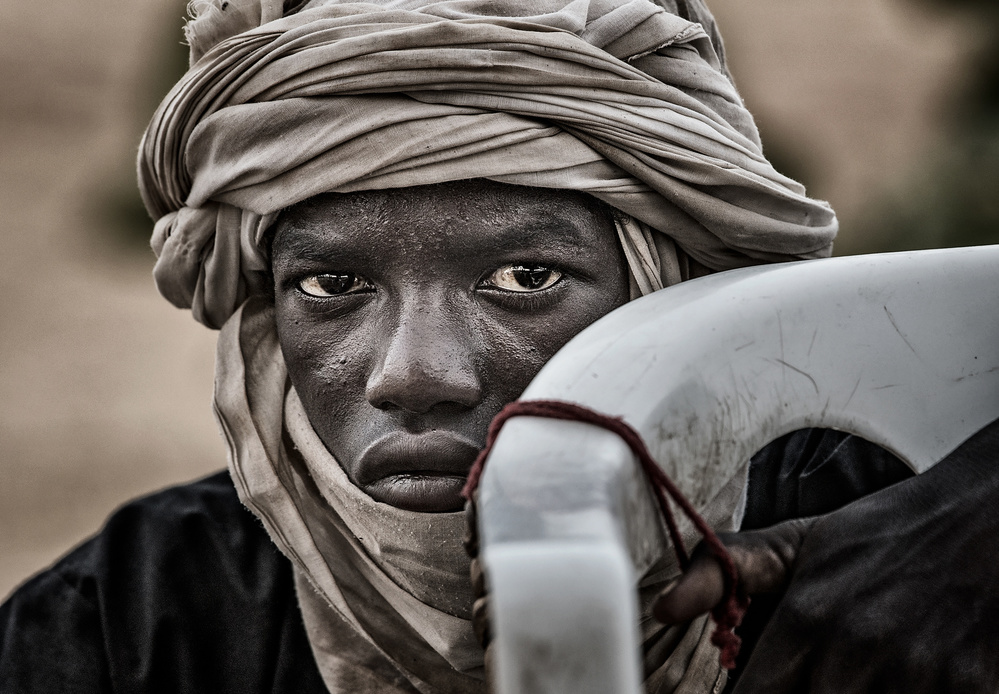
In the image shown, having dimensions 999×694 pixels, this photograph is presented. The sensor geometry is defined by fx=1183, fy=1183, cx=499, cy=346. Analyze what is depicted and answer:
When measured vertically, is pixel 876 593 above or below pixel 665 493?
below

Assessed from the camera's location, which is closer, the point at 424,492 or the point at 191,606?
the point at 424,492

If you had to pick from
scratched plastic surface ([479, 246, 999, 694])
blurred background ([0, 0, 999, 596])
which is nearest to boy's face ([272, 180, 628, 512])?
scratched plastic surface ([479, 246, 999, 694])

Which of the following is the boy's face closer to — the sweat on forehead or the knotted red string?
the sweat on forehead

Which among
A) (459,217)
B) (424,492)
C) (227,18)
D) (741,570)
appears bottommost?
(424,492)

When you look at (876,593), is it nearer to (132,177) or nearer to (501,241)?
(501,241)

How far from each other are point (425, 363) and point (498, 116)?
369 millimetres

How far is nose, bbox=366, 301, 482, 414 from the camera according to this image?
1.62 meters

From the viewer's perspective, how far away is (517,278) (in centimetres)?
174

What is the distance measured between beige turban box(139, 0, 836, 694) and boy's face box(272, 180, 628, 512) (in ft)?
0.14

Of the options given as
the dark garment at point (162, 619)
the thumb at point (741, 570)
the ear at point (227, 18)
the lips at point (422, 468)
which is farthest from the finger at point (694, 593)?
the ear at point (227, 18)

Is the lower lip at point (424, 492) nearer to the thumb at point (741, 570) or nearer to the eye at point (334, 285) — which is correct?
the eye at point (334, 285)

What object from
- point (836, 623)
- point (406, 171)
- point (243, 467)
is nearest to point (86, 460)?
point (243, 467)

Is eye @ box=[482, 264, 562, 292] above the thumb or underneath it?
above

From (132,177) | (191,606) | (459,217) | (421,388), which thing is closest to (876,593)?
(421,388)
